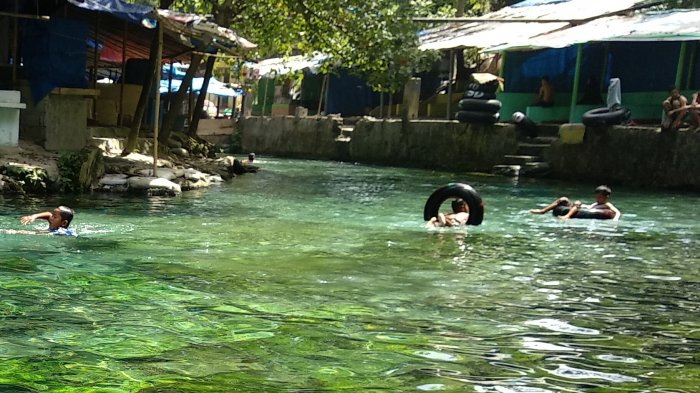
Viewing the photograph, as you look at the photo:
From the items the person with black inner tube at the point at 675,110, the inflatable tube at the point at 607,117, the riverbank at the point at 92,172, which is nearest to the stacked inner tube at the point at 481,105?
the inflatable tube at the point at 607,117

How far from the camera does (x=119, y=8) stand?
16188 millimetres

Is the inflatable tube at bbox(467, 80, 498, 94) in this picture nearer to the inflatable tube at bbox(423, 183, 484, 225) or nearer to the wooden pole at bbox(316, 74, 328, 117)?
the wooden pole at bbox(316, 74, 328, 117)

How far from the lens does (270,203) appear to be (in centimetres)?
1562

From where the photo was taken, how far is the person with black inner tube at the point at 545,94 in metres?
26.3

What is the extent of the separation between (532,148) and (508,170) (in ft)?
3.95

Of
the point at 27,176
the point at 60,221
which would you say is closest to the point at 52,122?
the point at 27,176

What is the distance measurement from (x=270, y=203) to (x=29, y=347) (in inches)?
405

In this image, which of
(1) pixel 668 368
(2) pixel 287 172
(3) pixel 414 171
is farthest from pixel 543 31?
(1) pixel 668 368

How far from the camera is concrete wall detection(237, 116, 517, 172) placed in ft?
84.2

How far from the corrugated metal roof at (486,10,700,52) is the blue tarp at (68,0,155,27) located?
11.3 m

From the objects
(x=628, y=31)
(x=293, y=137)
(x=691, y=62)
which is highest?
(x=628, y=31)

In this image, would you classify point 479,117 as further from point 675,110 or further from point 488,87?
point 675,110

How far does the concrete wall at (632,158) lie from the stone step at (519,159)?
0.60m

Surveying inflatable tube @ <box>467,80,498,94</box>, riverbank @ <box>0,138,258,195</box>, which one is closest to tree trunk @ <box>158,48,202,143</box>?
riverbank @ <box>0,138,258,195</box>
